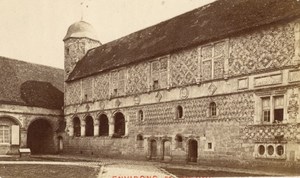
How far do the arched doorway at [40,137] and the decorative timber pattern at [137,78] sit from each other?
1145cm

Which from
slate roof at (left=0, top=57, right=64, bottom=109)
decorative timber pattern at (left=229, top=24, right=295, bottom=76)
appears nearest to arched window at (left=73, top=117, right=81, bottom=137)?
slate roof at (left=0, top=57, right=64, bottom=109)

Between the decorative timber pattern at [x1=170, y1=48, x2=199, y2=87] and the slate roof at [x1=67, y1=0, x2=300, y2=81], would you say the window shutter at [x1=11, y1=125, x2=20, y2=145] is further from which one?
the decorative timber pattern at [x1=170, y1=48, x2=199, y2=87]

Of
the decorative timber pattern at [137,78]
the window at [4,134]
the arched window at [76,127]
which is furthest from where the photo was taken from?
the arched window at [76,127]

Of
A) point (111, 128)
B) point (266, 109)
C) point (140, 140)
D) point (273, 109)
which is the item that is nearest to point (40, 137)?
point (111, 128)

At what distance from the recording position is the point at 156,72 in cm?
2136

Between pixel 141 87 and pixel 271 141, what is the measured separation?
31.4ft

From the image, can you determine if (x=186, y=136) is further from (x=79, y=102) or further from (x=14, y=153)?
(x=14, y=153)

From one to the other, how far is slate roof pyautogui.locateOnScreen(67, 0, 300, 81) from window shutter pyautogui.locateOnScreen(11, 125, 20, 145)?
18.5 feet

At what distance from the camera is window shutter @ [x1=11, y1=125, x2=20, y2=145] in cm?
2817

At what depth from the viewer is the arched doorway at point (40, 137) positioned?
1240 inches

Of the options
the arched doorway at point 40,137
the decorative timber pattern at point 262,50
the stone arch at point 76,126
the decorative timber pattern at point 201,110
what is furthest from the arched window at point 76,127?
the decorative timber pattern at point 262,50

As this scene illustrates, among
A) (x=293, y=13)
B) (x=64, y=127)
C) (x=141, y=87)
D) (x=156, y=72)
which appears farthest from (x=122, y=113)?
(x=293, y=13)

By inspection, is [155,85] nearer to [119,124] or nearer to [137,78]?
[137,78]

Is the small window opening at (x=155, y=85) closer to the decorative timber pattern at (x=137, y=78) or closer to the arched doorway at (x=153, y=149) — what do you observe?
the decorative timber pattern at (x=137, y=78)
